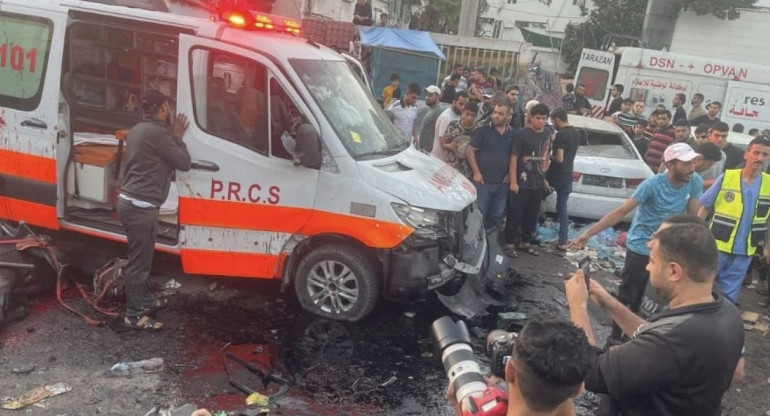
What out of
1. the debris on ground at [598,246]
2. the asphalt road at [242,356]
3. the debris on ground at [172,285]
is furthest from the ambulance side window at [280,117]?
the debris on ground at [598,246]

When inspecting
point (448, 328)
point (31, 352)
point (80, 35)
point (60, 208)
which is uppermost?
point (80, 35)

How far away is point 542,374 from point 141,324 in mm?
3832

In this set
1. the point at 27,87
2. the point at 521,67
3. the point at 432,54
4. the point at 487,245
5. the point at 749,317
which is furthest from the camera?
the point at 521,67

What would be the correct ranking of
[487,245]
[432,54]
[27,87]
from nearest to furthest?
[27,87] → [487,245] → [432,54]

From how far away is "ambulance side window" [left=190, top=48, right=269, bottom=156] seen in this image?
16.4 feet

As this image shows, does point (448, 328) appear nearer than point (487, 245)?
Yes

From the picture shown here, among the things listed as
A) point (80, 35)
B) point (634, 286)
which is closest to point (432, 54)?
point (80, 35)

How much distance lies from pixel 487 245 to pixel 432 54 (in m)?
11.0

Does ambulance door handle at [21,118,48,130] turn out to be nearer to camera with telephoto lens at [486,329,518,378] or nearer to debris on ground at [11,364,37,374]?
debris on ground at [11,364,37,374]

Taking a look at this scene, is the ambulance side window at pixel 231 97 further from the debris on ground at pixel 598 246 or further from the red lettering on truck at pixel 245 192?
the debris on ground at pixel 598 246

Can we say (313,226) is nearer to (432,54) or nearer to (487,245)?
(487,245)

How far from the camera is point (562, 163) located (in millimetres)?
7609

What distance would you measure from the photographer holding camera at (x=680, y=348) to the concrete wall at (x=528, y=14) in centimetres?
5180

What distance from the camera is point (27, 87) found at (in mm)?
5250
